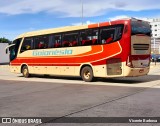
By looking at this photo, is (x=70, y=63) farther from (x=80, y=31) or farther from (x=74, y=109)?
(x=74, y=109)

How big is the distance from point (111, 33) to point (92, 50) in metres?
1.68

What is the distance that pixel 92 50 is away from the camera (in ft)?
59.9

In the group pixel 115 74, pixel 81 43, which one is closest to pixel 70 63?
pixel 81 43

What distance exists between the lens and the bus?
16.7m

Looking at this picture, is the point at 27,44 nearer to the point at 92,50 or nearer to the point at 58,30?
the point at 58,30

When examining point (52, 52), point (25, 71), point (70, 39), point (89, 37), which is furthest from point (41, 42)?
point (89, 37)

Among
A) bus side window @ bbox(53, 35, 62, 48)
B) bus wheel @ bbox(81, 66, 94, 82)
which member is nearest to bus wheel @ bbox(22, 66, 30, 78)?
bus side window @ bbox(53, 35, 62, 48)

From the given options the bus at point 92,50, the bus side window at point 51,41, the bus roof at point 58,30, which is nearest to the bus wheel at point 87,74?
the bus at point 92,50

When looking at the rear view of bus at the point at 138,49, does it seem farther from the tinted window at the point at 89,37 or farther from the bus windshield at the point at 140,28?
the tinted window at the point at 89,37

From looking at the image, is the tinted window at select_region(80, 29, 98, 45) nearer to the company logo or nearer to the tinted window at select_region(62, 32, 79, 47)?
the tinted window at select_region(62, 32, 79, 47)

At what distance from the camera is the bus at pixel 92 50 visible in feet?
54.8

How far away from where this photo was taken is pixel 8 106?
9.98 m

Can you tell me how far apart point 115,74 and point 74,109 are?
7990mm

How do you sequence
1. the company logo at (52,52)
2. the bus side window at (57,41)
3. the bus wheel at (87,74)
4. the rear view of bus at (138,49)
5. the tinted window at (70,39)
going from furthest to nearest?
the bus side window at (57,41) → the company logo at (52,52) → the tinted window at (70,39) → the bus wheel at (87,74) → the rear view of bus at (138,49)
